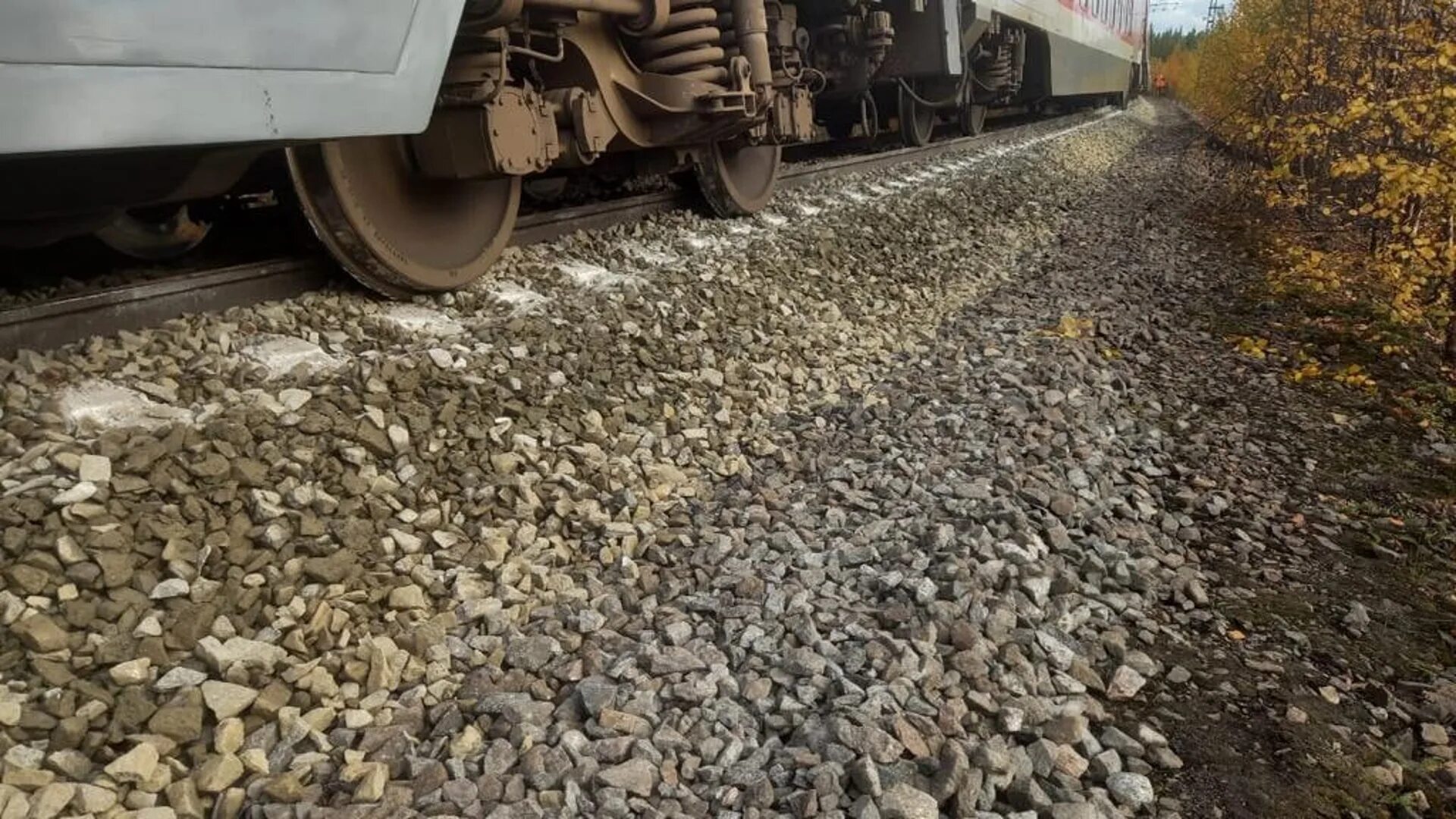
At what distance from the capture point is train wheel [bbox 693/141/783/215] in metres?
6.45

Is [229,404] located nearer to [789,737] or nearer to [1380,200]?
[789,737]

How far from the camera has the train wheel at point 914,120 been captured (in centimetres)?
1155

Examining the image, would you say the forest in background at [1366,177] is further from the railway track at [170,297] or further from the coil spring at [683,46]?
the railway track at [170,297]

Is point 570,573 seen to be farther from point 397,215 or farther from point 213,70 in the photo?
point 397,215

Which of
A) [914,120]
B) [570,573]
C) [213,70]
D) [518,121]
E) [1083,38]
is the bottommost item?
[914,120]

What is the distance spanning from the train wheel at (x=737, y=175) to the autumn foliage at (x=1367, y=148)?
3413 mm

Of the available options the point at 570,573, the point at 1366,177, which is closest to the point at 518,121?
the point at 570,573

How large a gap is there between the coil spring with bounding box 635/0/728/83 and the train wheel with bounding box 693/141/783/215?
954mm

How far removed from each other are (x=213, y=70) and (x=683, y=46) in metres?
3.39

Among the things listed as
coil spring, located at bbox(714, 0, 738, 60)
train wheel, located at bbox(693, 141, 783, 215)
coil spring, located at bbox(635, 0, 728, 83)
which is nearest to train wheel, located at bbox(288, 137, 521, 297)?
coil spring, located at bbox(635, 0, 728, 83)

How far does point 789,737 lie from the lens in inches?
81.4

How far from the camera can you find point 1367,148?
6605 mm

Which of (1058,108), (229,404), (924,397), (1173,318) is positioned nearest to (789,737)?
(229,404)

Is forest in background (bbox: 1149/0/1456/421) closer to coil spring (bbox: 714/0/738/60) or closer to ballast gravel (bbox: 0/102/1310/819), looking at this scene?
ballast gravel (bbox: 0/102/1310/819)
